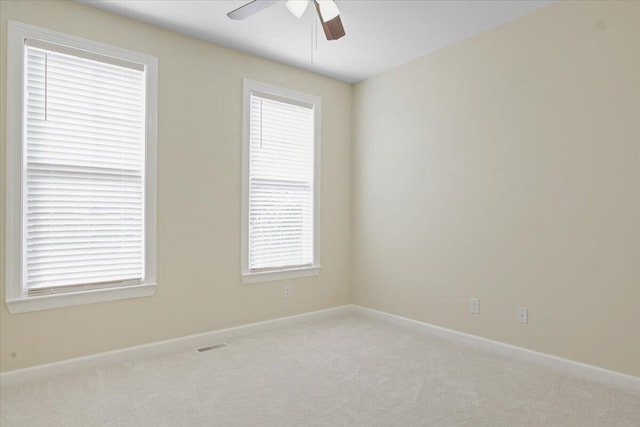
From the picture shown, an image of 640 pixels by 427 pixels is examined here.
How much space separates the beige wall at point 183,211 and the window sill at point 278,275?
0.08 m

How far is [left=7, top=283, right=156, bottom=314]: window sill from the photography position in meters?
2.86

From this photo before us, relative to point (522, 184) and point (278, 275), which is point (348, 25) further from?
point (278, 275)

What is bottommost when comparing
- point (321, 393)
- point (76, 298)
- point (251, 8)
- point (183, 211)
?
point (321, 393)

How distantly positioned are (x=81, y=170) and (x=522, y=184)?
346 centimetres

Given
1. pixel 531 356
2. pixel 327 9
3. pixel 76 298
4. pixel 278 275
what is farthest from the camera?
pixel 278 275

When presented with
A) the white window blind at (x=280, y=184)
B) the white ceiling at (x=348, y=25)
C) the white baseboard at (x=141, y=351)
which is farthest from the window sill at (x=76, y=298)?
the white ceiling at (x=348, y=25)

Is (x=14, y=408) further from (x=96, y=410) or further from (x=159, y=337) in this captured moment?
(x=159, y=337)

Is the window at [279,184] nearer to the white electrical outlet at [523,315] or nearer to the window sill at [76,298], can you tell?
the window sill at [76,298]

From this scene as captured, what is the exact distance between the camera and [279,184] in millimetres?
4312

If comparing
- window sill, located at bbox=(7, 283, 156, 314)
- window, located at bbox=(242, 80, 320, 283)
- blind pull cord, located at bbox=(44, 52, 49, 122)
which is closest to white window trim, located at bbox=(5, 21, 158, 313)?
window sill, located at bbox=(7, 283, 156, 314)

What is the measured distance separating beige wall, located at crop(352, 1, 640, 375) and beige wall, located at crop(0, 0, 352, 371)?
1.29m

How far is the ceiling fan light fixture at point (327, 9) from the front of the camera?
236 cm

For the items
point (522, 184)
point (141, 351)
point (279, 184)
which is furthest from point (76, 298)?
point (522, 184)

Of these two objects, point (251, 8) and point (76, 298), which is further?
point (76, 298)
